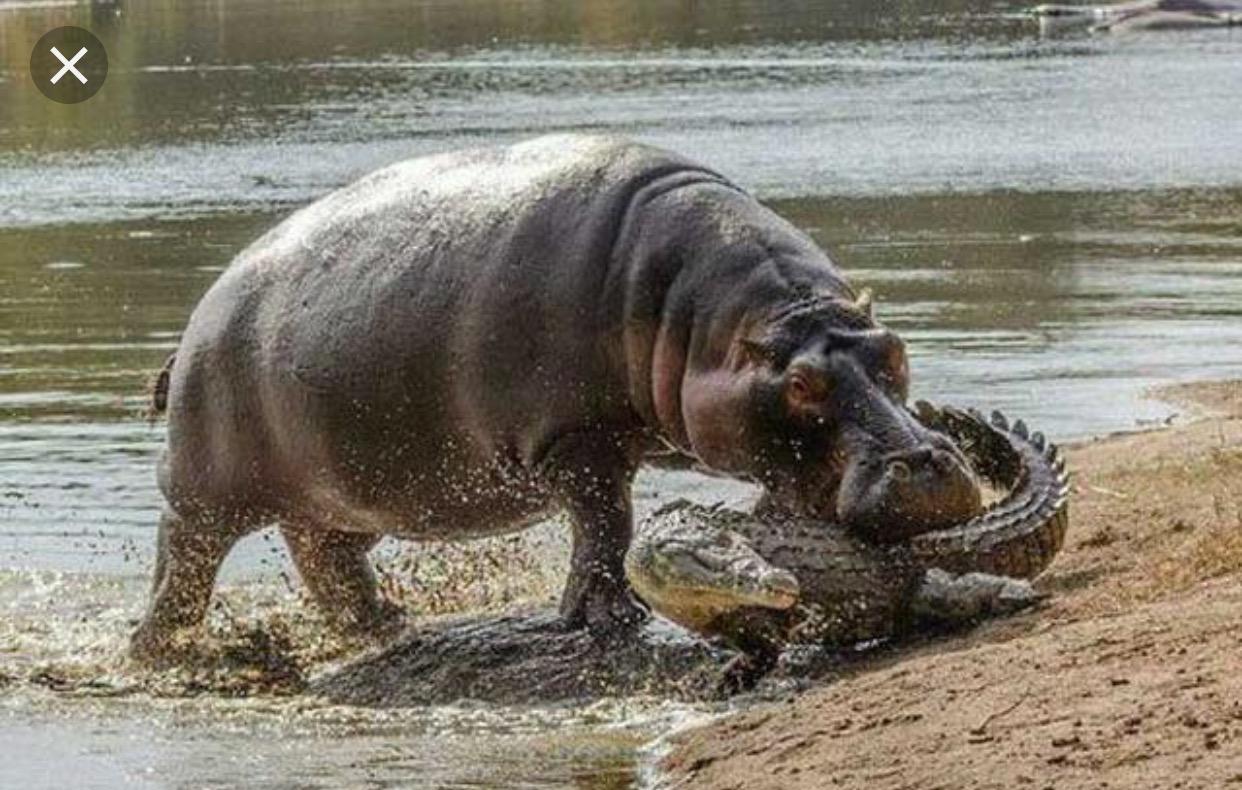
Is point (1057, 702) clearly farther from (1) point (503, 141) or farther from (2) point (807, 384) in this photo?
(1) point (503, 141)

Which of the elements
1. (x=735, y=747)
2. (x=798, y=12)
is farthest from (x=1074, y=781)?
(x=798, y=12)

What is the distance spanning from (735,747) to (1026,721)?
0.91m

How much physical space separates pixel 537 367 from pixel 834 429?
3.39ft

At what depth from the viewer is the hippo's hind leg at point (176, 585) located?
9820 millimetres

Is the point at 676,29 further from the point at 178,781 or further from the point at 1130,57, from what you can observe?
the point at 178,781

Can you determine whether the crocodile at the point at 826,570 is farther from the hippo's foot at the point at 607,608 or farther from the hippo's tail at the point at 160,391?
the hippo's tail at the point at 160,391

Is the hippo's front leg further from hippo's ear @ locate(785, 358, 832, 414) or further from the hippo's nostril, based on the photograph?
the hippo's nostril

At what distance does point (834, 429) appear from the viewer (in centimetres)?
786

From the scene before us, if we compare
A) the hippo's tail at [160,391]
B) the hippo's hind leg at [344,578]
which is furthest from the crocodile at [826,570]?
the hippo's tail at [160,391]

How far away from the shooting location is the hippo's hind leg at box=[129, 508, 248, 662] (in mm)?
9820

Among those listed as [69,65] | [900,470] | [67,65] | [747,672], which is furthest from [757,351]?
[69,65]

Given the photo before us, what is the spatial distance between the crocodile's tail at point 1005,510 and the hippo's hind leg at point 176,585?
98.9 inches

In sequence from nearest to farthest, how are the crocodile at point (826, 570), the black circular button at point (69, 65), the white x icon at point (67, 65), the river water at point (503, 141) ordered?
1. the crocodile at point (826, 570)
2. the river water at point (503, 141)
3. the black circular button at point (69, 65)
4. the white x icon at point (67, 65)

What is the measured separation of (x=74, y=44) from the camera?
71.7m
